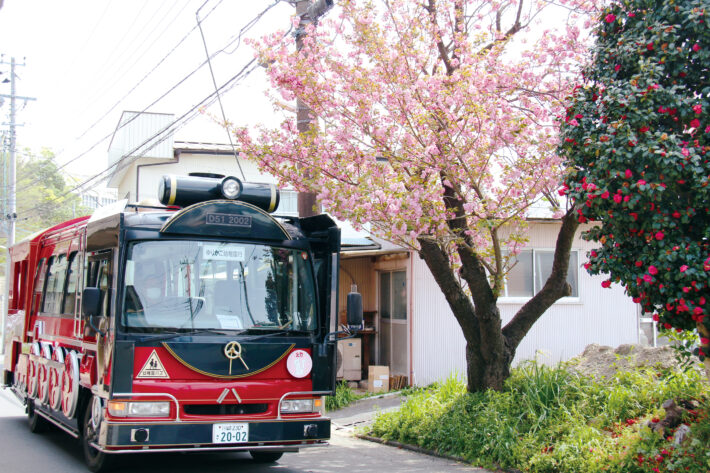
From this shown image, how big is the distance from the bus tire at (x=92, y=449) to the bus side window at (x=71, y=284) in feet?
5.05

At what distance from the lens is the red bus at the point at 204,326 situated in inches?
273

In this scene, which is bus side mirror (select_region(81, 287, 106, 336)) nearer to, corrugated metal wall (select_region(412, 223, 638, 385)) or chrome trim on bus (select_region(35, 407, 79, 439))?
chrome trim on bus (select_region(35, 407, 79, 439))

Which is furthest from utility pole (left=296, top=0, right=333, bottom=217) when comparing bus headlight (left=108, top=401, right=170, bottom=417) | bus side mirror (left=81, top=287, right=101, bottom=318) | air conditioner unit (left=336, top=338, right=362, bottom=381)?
air conditioner unit (left=336, top=338, right=362, bottom=381)

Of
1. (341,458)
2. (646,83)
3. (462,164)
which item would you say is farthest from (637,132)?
(341,458)

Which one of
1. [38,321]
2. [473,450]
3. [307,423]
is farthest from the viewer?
[38,321]

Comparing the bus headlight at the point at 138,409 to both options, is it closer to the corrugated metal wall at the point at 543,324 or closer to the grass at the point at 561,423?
the grass at the point at 561,423

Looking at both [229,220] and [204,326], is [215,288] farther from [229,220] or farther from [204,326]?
[229,220]

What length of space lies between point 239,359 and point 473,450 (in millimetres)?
3374

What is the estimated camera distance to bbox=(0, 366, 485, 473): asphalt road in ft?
27.9

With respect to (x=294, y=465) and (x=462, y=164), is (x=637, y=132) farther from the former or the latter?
(x=294, y=465)

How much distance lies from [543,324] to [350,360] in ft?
13.8

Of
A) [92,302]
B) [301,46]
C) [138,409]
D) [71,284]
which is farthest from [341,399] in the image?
[92,302]

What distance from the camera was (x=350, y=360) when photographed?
15.2m

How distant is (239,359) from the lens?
7.27 metres
